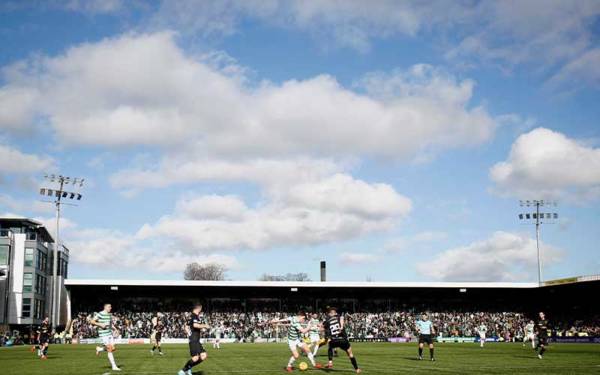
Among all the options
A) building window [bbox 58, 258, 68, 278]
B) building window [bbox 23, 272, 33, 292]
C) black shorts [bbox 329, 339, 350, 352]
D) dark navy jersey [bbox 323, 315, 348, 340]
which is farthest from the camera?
building window [bbox 58, 258, 68, 278]

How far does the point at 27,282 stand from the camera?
6944cm

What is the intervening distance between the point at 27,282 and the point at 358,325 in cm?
3798

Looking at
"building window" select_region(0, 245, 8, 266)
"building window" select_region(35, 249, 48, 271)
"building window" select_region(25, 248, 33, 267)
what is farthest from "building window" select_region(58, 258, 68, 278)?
"building window" select_region(0, 245, 8, 266)

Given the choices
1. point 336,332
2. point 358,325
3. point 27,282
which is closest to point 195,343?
point 336,332

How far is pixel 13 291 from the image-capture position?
68.9 meters

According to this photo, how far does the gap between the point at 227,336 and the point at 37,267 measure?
23.2 m

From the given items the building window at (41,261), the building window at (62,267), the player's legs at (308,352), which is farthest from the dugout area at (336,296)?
the player's legs at (308,352)

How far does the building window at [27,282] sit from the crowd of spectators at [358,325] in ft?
20.4

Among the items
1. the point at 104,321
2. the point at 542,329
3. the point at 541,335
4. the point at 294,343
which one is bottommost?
the point at 541,335

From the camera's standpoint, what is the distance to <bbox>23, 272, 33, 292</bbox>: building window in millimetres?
69438

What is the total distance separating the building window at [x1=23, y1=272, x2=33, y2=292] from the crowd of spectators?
20.4 ft

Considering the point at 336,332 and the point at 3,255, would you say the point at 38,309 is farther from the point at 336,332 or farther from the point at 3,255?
the point at 336,332

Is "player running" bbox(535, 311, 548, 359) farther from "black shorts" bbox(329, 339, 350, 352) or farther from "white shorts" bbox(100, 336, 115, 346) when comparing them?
A: "white shorts" bbox(100, 336, 115, 346)

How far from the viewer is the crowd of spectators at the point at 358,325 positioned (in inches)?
2726
